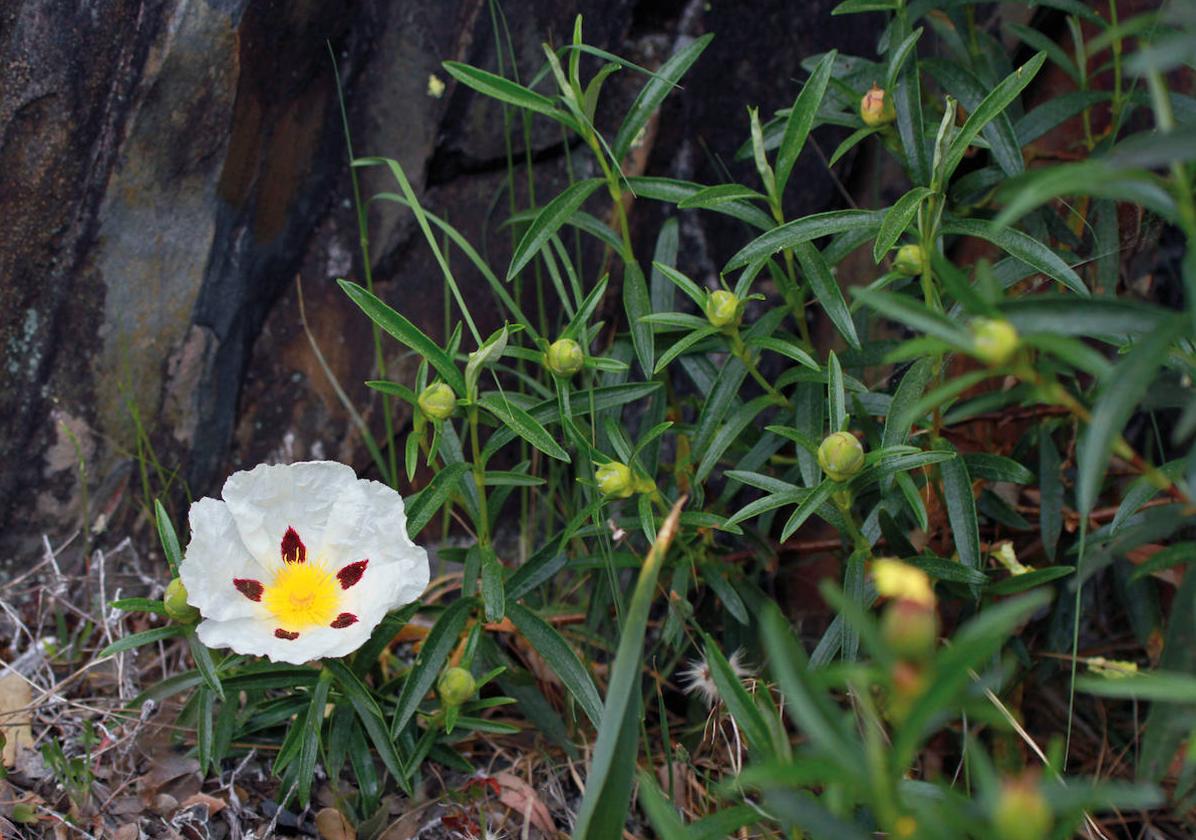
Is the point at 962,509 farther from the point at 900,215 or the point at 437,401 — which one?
the point at 437,401

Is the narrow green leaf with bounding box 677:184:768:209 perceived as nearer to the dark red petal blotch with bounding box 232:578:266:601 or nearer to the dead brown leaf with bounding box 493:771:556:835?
the dark red petal blotch with bounding box 232:578:266:601

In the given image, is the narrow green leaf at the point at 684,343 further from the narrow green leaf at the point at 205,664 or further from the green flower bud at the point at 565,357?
the narrow green leaf at the point at 205,664

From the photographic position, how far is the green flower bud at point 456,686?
6.13 ft

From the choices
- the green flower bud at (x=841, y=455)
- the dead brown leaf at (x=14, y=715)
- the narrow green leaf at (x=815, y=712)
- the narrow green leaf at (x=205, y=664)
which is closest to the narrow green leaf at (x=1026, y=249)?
the green flower bud at (x=841, y=455)

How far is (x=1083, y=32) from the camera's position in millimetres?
2658

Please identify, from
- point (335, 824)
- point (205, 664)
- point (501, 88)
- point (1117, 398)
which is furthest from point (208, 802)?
point (1117, 398)

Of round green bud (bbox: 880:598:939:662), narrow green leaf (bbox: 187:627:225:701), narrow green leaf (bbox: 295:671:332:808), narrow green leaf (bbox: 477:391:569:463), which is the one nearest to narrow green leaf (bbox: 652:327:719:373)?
narrow green leaf (bbox: 477:391:569:463)

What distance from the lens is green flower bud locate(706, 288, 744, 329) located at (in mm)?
1907

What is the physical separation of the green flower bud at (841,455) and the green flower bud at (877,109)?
588mm

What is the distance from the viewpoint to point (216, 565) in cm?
183

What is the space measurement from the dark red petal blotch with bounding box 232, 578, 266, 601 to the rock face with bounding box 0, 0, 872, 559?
1.99ft

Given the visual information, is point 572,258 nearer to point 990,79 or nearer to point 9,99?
point 990,79

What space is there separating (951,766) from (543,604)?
89 cm

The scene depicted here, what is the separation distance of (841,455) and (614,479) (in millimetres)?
352
